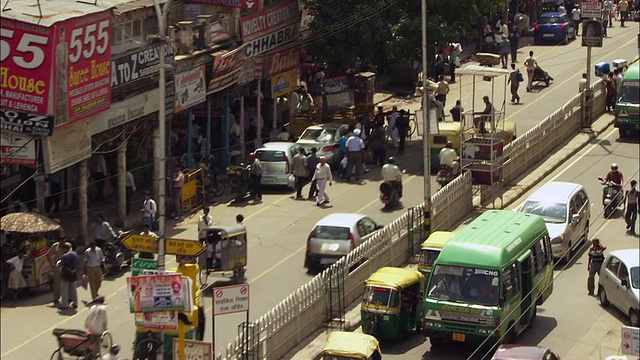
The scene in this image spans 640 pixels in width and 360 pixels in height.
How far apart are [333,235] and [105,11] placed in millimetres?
8391

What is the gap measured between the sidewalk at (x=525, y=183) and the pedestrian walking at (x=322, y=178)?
17.6ft

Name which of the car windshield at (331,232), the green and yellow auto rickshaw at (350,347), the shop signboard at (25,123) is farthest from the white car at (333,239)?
the green and yellow auto rickshaw at (350,347)

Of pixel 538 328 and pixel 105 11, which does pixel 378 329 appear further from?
pixel 105 11

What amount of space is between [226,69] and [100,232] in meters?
10.8

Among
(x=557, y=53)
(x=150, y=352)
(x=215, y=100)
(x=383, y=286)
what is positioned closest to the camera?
(x=150, y=352)

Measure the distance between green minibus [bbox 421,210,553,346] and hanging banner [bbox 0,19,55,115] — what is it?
10.9 metres

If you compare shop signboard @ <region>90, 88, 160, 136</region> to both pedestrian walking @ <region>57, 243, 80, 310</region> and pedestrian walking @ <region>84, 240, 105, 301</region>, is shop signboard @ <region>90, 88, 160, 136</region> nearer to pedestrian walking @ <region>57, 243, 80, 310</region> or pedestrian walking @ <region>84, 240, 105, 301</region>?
pedestrian walking @ <region>84, 240, 105, 301</region>

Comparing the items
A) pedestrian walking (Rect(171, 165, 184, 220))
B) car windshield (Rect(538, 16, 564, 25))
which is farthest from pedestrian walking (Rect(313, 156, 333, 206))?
car windshield (Rect(538, 16, 564, 25))

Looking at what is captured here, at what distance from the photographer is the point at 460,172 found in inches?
1622

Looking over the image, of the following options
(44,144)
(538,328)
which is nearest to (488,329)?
(538,328)

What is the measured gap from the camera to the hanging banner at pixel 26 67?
3291 cm

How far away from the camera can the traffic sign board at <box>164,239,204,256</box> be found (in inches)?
986

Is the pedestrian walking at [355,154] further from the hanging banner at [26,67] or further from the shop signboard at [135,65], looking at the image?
the hanging banner at [26,67]

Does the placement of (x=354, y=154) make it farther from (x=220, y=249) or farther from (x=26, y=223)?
(x=26, y=223)
